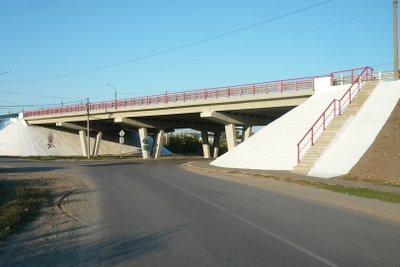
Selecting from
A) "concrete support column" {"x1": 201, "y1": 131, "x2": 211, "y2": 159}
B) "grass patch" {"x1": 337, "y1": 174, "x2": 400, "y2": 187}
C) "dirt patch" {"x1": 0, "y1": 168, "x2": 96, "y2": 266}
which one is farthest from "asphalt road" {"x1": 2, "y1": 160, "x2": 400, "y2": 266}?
"concrete support column" {"x1": 201, "y1": 131, "x2": 211, "y2": 159}

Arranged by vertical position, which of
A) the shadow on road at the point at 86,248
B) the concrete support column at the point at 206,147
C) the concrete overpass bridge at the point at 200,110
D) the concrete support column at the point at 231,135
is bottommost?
the concrete support column at the point at 206,147

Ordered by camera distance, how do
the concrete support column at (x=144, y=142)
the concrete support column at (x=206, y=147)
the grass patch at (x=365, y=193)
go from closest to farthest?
the grass patch at (x=365, y=193) → the concrete support column at (x=144, y=142) → the concrete support column at (x=206, y=147)

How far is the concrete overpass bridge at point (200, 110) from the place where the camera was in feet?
121

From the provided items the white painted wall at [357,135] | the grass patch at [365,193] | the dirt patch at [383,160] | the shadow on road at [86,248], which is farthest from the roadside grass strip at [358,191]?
the shadow on road at [86,248]

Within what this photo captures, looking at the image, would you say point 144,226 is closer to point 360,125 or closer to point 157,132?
point 360,125

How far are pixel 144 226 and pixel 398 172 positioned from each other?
47.4ft

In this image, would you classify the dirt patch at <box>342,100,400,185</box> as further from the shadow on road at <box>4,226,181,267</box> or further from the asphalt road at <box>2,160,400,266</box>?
the shadow on road at <box>4,226,181,267</box>

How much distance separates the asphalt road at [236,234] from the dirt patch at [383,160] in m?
7.82

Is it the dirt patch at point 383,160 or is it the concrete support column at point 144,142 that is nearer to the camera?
the dirt patch at point 383,160

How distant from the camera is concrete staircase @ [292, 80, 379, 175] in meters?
24.6

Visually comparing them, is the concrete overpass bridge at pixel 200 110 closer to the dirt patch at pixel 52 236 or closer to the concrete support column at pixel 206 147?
the concrete support column at pixel 206 147

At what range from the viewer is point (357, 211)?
11961 mm

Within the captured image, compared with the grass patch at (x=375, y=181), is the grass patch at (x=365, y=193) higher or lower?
higher

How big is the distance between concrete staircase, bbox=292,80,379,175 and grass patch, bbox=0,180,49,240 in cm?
1431
